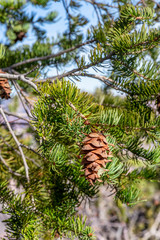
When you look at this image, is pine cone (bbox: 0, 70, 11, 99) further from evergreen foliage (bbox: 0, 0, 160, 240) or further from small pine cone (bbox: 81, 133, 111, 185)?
small pine cone (bbox: 81, 133, 111, 185)

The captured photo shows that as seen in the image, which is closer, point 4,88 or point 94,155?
point 94,155

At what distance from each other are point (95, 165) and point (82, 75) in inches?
9.1

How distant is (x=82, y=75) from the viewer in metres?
0.49

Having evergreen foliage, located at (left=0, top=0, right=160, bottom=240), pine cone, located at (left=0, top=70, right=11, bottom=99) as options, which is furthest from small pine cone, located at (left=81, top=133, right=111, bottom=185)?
pine cone, located at (left=0, top=70, right=11, bottom=99)

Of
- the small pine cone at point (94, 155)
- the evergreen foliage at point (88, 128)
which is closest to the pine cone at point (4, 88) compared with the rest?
the evergreen foliage at point (88, 128)

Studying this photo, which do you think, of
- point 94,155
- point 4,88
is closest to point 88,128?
point 94,155

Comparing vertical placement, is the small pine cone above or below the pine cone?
below

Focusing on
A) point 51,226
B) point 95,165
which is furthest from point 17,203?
point 95,165

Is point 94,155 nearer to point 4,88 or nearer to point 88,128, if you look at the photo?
point 88,128

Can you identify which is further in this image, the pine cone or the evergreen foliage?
the pine cone

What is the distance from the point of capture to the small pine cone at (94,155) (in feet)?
1.09

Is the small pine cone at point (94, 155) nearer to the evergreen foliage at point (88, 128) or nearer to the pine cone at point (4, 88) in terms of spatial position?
the evergreen foliage at point (88, 128)

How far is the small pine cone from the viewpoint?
0.33 meters

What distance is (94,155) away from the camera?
13.2 inches
